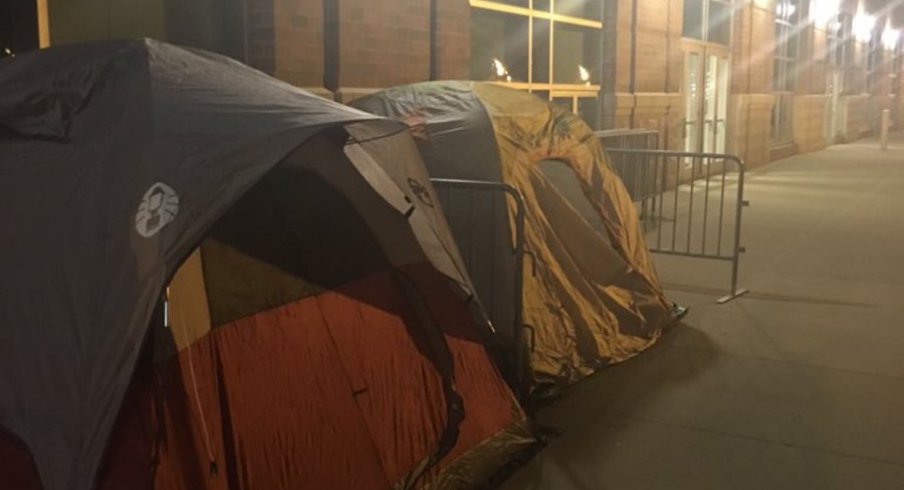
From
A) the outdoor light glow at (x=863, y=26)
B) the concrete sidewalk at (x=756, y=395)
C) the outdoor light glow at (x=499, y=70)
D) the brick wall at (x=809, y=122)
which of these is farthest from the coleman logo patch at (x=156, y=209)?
the outdoor light glow at (x=863, y=26)

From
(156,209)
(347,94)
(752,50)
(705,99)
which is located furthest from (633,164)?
(752,50)

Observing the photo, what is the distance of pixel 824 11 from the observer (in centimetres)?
2503

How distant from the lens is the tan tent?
5477mm

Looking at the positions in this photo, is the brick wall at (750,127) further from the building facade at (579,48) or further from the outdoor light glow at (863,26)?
the outdoor light glow at (863,26)

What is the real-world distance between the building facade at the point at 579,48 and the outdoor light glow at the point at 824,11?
0.09 metres

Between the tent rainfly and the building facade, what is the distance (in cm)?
296

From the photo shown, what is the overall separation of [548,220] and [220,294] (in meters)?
2.65

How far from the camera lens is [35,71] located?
3643 mm

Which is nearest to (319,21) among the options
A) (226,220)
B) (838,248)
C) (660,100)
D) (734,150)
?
(226,220)

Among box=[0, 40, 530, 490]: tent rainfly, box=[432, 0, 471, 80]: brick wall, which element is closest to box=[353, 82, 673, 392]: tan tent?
box=[0, 40, 530, 490]: tent rainfly

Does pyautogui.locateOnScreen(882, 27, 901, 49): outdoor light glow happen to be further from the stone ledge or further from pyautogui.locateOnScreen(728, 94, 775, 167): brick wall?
the stone ledge

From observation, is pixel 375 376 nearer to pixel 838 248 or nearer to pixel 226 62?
pixel 226 62

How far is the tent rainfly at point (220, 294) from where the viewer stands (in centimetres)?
290

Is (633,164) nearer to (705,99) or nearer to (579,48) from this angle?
(579,48)
